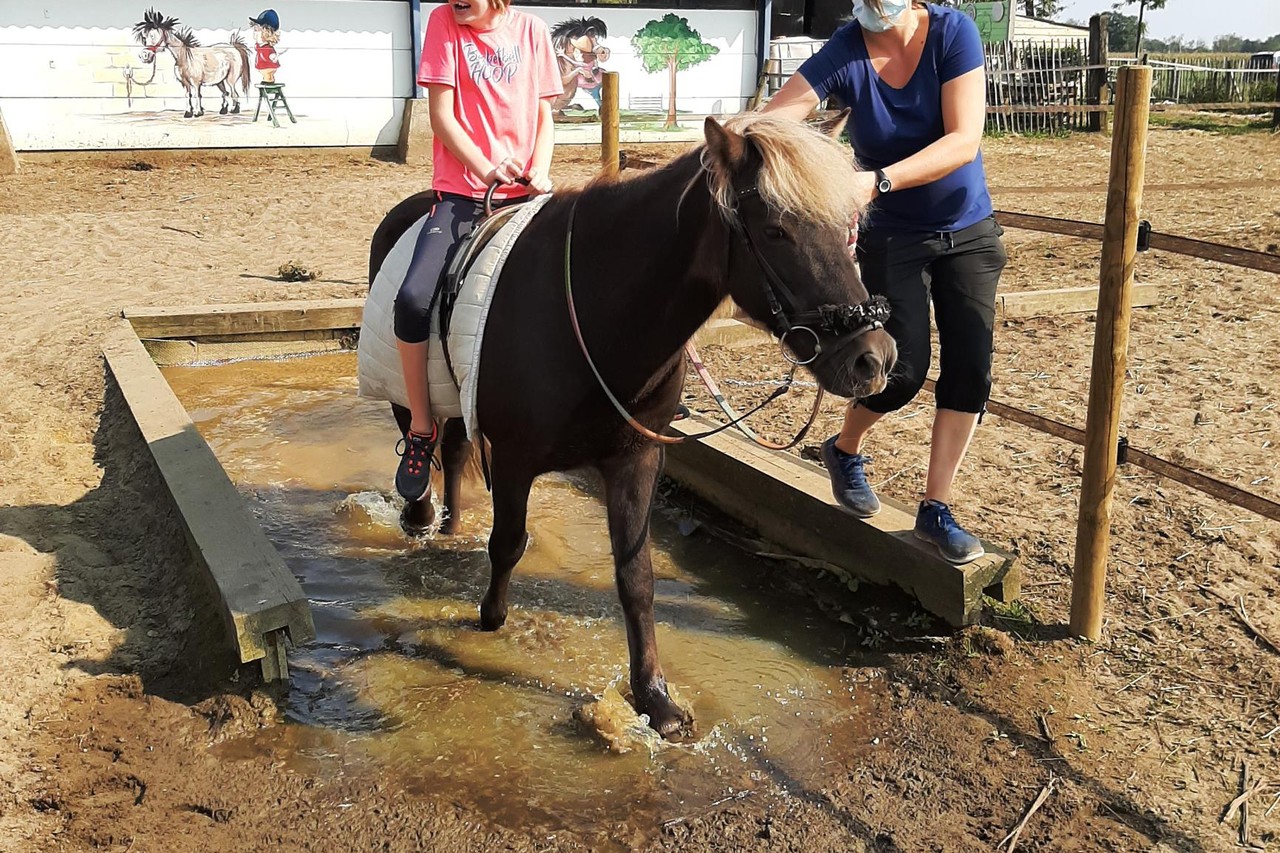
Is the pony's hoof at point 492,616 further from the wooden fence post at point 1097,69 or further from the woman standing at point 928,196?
the wooden fence post at point 1097,69

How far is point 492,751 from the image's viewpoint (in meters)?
3.07

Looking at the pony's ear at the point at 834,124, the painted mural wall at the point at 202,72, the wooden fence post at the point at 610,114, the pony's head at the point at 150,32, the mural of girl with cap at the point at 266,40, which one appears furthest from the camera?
the mural of girl with cap at the point at 266,40

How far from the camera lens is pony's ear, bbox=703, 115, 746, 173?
2.47 meters

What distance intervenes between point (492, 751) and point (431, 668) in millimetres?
550

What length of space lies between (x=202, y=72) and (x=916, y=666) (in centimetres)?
1281

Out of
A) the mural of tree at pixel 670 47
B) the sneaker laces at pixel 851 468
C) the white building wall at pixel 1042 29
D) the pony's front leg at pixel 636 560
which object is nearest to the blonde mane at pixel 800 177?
the pony's front leg at pixel 636 560

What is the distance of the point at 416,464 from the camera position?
384cm

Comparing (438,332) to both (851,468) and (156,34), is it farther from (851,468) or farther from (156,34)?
(156,34)

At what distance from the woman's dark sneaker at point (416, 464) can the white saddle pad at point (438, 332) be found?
12 centimetres

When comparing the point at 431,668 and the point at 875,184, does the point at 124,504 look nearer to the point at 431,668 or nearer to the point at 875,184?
the point at 431,668

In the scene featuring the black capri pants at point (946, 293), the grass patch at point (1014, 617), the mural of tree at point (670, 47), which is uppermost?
the mural of tree at point (670, 47)

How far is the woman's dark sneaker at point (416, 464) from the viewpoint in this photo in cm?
381

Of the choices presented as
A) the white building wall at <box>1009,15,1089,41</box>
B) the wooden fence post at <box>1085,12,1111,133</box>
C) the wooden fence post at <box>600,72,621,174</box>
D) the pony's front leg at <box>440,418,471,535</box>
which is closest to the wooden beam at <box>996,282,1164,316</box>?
the wooden fence post at <box>600,72,621,174</box>

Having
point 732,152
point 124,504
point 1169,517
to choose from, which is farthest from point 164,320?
point 1169,517
